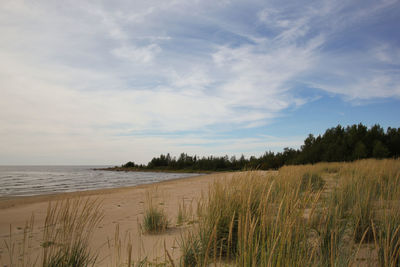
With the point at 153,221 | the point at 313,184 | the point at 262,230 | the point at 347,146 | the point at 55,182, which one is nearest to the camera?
the point at 262,230

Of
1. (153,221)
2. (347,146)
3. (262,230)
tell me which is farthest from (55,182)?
(347,146)

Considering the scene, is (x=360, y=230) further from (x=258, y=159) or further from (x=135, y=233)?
(x=258, y=159)

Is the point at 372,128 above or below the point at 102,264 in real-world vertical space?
above

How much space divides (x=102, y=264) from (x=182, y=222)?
2.16 meters

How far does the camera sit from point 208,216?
337cm

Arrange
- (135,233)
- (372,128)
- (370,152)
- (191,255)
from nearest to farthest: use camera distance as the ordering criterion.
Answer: (191,255) < (135,233) < (370,152) < (372,128)

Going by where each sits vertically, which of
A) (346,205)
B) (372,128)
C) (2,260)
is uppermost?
(372,128)

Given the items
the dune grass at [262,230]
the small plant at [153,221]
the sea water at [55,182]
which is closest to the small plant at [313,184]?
the dune grass at [262,230]

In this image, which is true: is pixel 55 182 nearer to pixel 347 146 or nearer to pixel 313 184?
pixel 313 184

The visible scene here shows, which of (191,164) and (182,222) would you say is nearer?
(182,222)

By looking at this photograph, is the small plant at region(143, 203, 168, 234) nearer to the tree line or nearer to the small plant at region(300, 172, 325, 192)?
the small plant at region(300, 172, 325, 192)

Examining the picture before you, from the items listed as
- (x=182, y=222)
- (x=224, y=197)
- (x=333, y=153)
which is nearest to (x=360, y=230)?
(x=224, y=197)

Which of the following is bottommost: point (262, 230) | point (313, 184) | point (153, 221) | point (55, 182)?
point (55, 182)

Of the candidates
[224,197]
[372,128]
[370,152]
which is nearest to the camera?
[224,197]
